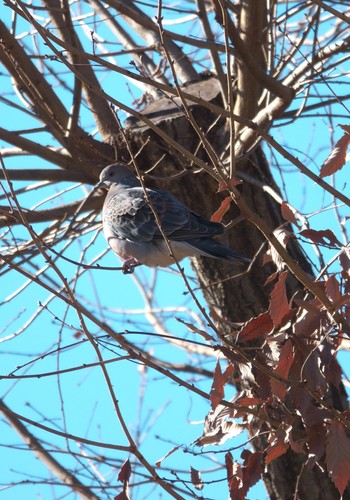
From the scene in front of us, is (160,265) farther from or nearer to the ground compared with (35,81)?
nearer to the ground

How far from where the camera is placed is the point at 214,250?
393 cm

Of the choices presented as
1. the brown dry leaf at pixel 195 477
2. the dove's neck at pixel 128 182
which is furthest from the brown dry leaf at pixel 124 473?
the dove's neck at pixel 128 182

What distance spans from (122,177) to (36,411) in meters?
1.52

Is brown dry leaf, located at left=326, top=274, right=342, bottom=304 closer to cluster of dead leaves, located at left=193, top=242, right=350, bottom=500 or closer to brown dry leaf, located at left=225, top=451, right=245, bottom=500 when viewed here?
cluster of dead leaves, located at left=193, top=242, right=350, bottom=500

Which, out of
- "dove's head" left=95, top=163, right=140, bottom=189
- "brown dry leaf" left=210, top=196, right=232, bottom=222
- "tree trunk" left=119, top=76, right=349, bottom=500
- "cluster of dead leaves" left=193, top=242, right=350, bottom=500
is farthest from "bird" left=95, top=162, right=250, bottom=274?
"cluster of dead leaves" left=193, top=242, right=350, bottom=500

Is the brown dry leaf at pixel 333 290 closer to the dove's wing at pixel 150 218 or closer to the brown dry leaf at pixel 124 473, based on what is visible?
the brown dry leaf at pixel 124 473

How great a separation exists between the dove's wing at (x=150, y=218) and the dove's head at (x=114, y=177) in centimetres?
6

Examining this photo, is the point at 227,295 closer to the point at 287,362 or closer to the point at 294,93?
the point at 294,93

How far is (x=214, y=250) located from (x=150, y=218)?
63cm

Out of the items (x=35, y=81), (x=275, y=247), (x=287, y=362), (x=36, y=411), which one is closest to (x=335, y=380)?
(x=287, y=362)

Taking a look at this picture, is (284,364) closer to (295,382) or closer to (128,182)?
(295,382)

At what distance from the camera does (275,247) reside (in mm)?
2254

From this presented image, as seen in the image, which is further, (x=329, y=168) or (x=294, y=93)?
(x=294, y=93)

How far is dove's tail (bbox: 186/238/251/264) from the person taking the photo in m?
3.83
